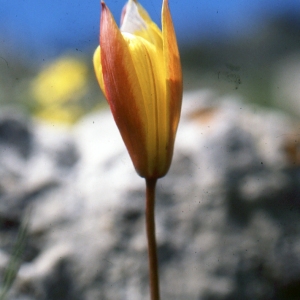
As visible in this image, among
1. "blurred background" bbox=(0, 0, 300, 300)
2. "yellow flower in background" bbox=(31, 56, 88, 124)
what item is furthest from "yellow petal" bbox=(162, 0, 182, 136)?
"yellow flower in background" bbox=(31, 56, 88, 124)

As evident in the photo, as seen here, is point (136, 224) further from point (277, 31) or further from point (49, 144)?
point (277, 31)

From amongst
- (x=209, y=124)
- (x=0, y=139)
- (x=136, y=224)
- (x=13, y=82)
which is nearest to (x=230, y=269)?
(x=136, y=224)

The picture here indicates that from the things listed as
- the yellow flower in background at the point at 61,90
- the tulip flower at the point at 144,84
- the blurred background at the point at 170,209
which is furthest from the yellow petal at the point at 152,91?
the yellow flower in background at the point at 61,90

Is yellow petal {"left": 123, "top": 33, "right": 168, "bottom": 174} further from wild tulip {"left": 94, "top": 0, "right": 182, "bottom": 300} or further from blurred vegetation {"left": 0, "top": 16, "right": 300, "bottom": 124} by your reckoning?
blurred vegetation {"left": 0, "top": 16, "right": 300, "bottom": 124}

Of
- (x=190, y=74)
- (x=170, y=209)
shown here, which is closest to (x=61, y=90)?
(x=170, y=209)

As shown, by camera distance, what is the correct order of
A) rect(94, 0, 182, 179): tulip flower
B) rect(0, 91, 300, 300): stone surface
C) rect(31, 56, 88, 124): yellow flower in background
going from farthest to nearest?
rect(31, 56, 88, 124): yellow flower in background, rect(0, 91, 300, 300): stone surface, rect(94, 0, 182, 179): tulip flower

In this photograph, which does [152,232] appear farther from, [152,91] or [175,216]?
[175,216]

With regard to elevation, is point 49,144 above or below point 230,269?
above
